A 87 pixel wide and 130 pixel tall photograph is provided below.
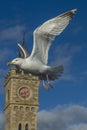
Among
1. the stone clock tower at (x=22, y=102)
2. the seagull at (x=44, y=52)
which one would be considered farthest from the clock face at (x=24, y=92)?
the seagull at (x=44, y=52)

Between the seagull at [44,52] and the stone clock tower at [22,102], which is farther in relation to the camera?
the stone clock tower at [22,102]

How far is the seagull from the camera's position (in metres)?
19.8

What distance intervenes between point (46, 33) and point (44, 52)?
3.24ft

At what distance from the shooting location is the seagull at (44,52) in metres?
19.8

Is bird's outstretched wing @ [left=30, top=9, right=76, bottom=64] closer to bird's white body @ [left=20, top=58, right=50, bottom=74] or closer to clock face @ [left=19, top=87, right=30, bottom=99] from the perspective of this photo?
bird's white body @ [left=20, top=58, right=50, bottom=74]

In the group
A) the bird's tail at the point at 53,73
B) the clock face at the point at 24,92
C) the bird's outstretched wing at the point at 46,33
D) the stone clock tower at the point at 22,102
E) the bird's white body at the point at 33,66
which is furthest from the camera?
the clock face at the point at 24,92

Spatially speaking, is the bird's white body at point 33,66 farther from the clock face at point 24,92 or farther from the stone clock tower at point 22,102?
the clock face at point 24,92

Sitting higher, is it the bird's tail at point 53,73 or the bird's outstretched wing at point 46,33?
the bird's outstretched wing at point 46,33

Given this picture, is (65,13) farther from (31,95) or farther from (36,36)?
(31,95)

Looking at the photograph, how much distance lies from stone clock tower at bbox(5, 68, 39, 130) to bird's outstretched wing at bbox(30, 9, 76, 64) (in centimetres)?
8299

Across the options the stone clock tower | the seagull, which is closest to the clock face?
the stone clock tower

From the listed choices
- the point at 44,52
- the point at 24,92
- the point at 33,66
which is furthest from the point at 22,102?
the point at 33,66

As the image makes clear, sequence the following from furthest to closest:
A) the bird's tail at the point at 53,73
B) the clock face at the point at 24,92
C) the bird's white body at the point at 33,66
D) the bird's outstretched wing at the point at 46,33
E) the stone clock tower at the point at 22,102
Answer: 1. the clock face at the point at 24,92
2. the stone clock tower at the point at 22,102
3. the bird's tail at the point at 53,73
4. the bird's outstretched wing at the point at 46,33
5. the bird's white body at the point at 33,66

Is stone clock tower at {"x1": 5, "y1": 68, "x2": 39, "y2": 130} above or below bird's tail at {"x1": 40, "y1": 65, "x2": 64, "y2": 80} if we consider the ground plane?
above
